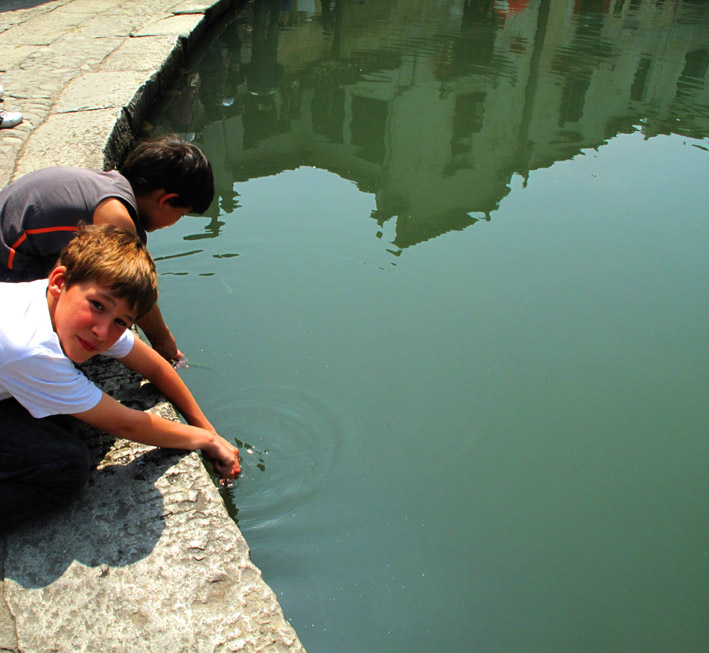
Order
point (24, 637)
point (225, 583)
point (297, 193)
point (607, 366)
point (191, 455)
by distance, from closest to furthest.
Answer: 1. point (24, 637)
2. point (225, 583)
3. point (191, 455)
4. point (607, 366)
5. point (297, 193)

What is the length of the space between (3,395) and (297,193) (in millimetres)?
3970

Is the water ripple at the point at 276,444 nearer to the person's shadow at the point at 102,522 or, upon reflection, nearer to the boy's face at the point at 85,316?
the person's shadow at the point at 102,522

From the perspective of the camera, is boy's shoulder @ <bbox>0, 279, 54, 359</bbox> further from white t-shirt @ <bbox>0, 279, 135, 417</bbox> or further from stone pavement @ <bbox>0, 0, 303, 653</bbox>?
stone pavement @ <bbox>0, 0, 303, 653</bbox>

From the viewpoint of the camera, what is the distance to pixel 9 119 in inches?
191

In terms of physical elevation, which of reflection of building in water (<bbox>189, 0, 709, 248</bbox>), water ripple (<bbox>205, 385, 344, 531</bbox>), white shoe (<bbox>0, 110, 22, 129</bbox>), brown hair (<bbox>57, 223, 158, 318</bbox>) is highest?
brown hair (<bbox>57, 223, 158, 318</bbox>)

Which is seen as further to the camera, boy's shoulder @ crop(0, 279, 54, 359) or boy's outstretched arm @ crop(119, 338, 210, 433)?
boy's outstretched arm @ crop(119, 338, 210, 433)

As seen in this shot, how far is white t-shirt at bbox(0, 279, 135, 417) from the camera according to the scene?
191cm

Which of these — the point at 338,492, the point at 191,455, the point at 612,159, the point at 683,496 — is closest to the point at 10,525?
the point at 191,455

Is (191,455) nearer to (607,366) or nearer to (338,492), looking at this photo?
(338,492)

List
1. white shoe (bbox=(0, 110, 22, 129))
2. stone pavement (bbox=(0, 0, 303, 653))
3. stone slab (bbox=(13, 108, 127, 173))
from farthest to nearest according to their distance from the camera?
white shoe (bbox=(0, 110, 22, 129)) → stone slab (bbox=(13, 108, 127, 173)) → stone pavement (bbox=(0, 0, 303, 653))

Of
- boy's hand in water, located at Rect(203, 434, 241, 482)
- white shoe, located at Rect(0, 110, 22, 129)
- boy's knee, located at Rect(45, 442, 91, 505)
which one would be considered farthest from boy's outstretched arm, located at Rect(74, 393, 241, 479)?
white shoe, located at Rect(0, 110, 22, 129)

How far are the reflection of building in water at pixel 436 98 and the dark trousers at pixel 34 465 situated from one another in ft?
9.52

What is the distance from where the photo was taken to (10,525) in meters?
2.01

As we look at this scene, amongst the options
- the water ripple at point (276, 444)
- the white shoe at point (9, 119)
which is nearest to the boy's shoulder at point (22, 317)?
the water ripple at point (276, 444)
